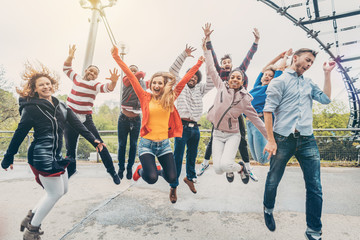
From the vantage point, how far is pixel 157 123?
2.94 m

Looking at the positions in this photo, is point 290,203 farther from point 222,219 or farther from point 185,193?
point 185,193

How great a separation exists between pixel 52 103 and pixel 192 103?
1977mm

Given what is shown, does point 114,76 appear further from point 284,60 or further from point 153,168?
point 284,60

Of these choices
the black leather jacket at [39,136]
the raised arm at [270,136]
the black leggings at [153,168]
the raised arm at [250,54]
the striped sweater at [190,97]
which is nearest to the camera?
the black leather jacket at [39,136]

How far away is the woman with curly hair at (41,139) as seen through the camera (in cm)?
228

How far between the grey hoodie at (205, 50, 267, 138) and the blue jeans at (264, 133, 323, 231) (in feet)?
2.12

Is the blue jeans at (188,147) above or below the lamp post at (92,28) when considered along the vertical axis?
below

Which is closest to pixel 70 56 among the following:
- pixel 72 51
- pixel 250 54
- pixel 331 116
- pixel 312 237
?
pixel 72 51

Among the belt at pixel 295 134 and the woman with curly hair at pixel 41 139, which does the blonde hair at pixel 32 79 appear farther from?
the belt at pixel 295 134

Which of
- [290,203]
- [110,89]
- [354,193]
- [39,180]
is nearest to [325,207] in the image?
[290,203]

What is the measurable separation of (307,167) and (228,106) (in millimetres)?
1233

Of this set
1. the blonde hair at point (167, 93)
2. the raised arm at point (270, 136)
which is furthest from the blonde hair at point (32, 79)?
the raised arm at point (270, 136)

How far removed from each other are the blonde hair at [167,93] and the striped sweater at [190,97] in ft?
1.32

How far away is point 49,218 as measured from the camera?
3.02 meters
